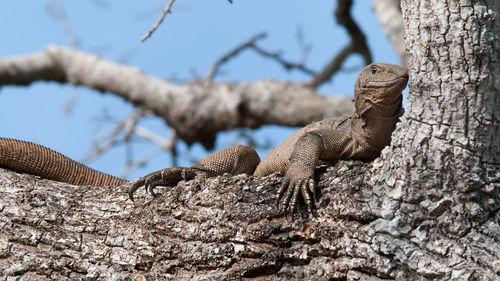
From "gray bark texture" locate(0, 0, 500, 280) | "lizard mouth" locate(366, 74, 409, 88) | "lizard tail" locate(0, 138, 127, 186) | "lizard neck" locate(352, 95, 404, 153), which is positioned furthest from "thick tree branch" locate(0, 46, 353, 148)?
"gray bark texture" locate(0, 0, 500, 280)

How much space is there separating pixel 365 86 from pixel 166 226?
235 cm

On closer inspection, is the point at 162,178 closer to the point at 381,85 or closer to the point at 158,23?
the point at 158,23

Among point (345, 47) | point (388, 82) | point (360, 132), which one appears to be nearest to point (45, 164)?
point (360, 132)

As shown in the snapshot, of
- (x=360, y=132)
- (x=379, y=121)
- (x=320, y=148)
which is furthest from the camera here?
(x=360, y=132)

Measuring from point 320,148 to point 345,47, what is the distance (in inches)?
281

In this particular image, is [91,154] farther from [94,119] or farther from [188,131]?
[188,131]

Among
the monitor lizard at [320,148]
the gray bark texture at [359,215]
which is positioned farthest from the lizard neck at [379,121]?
the gray bark texture at [359,215]

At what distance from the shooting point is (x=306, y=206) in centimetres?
470

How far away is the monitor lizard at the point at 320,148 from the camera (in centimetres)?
550

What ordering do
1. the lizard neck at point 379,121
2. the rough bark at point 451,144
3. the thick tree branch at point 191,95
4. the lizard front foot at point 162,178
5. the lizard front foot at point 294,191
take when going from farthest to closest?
1. the thick tree branch at point 191,95
2. the lizard neck at point 379,121
3. the lizard front foot at point 162,178
4. the lizard front foot at point 294,191
5. the rough bark at point 451,144

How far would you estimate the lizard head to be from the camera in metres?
5.51

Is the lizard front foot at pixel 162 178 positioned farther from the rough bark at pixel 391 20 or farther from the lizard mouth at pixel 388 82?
the rough bark at pixel 391 20

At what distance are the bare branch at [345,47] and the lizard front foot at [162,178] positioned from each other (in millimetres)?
6017

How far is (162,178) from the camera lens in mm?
5637
